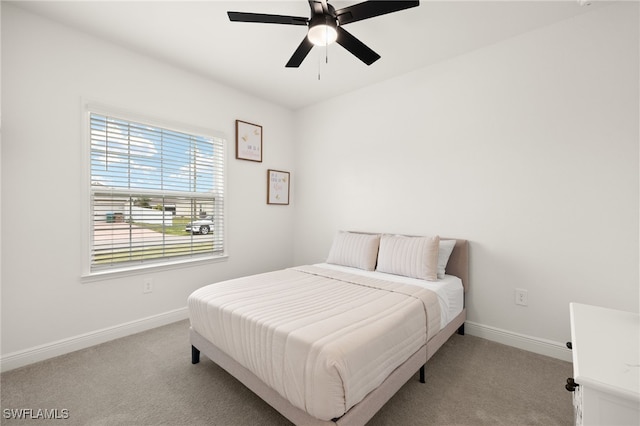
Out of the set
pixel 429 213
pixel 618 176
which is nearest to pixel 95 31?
pixel 429 213

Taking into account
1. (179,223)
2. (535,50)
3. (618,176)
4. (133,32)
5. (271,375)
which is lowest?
(271,375)

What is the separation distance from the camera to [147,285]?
2.75 metres

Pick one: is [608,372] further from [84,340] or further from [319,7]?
[84,340]

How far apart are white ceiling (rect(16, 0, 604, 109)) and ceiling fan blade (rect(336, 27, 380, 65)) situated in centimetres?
33

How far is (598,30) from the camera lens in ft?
6.90

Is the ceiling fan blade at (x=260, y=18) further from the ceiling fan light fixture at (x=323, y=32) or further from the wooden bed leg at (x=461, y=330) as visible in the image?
the wooden bed leg at (x=461, y=330)

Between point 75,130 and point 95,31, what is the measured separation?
847 mm

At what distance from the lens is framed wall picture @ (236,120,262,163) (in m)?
3.47

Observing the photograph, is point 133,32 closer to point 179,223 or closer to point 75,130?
point 75,130

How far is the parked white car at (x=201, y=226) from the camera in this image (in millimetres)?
3138

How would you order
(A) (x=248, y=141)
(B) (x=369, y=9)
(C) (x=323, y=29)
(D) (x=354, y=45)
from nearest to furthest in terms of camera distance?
(B) (x=369, y=9) → (C) (x=323, y=29) → (D) (x=354, y=45) → (A) (x=248, y=141)

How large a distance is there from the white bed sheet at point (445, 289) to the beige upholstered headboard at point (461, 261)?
2.5 inches

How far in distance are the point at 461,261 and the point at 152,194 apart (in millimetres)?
3061

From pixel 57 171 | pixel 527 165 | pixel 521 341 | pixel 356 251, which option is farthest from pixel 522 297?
pixel 57 171
